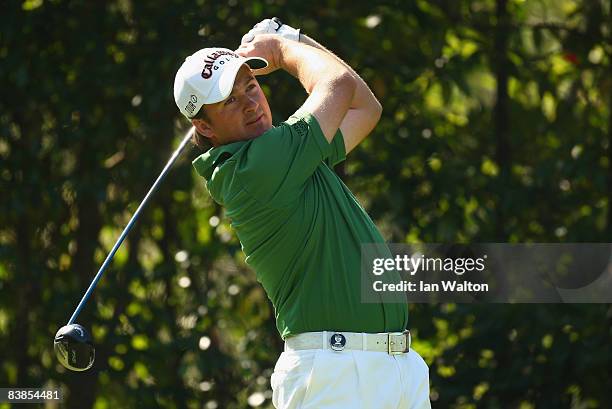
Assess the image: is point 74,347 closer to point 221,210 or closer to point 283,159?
point 283,159

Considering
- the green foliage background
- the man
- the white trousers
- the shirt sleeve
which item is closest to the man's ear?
the man

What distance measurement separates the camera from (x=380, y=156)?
6074mm

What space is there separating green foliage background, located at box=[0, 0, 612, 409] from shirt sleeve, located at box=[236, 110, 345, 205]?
2.69m

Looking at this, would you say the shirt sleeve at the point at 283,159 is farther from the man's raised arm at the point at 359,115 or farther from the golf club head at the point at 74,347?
the golf club head at the point at 74,347

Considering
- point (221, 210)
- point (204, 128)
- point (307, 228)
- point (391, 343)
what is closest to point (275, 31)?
point (204, 128)

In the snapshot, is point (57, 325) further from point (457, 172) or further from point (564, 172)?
point (564, 172)

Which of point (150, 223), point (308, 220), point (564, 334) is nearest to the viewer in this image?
point (308, 220)

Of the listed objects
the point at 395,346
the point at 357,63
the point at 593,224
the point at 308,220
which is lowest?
the point at 593,224

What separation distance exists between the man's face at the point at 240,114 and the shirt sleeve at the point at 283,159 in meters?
0.15

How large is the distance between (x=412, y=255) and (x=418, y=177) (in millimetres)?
391

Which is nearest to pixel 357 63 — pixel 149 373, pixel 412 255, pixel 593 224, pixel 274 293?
pixel 412 255

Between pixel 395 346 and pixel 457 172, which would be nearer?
pixel 395 346

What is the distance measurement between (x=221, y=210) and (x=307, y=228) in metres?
3.10

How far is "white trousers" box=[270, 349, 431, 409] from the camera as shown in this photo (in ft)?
10.4
